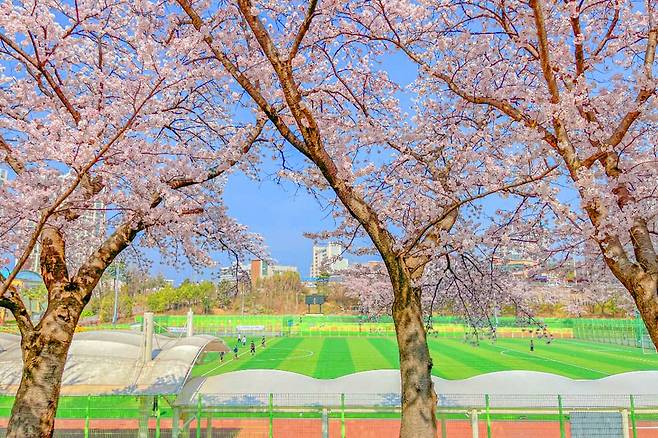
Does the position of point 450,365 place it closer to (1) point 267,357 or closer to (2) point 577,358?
(2) point 577,358

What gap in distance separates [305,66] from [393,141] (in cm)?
185

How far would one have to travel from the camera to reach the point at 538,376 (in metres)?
12.6

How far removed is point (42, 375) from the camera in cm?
606

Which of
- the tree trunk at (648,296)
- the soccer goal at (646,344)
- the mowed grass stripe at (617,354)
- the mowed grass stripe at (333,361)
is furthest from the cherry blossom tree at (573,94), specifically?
the soccer goal at (646,344)

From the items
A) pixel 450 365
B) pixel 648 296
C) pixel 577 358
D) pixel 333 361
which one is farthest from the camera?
pixel 577 358

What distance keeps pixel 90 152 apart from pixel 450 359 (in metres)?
31.7

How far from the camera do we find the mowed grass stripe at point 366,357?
29.3 meters

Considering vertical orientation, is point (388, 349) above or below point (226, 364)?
above

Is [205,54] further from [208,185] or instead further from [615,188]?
[615,188]

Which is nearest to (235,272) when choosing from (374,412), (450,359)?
(374,412)

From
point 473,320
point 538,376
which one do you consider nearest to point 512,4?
point 473,320

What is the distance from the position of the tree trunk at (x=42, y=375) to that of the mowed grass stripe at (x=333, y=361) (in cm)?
2010

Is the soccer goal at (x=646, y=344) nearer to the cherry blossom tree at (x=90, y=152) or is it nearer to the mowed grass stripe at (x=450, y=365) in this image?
the mowed grass stripe at (x=450, y=365)

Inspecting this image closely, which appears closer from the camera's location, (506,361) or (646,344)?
(506,361)
